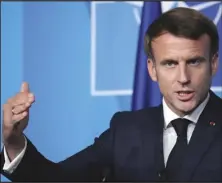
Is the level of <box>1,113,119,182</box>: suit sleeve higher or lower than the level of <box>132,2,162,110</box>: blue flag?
lower

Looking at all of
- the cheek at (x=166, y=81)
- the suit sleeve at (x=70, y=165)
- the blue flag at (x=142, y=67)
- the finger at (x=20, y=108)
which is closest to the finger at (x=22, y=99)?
the finger at (x=20, y=108)

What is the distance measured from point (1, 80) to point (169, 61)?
1.20m

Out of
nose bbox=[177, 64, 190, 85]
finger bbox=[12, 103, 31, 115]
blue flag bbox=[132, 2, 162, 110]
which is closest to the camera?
finger bbox=[12, 103, 31, 115]

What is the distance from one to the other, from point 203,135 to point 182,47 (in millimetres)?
252

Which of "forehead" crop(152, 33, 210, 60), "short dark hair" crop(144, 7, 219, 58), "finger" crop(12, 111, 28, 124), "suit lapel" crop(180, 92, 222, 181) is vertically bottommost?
"suit lapel" crop(180, 92, 222, 181)

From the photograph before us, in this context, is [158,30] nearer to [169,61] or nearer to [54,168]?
Result: [169,61]

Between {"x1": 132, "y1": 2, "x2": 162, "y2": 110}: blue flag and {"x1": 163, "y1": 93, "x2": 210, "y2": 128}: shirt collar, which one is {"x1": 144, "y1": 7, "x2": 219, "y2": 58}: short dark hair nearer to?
{"x1": 163, "y1": 93, "x2": 210, "y2": 128}: shirt collar

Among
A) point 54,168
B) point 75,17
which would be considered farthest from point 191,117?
point 75,17

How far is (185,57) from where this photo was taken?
4.09ft

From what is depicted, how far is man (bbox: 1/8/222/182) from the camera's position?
4.08ft

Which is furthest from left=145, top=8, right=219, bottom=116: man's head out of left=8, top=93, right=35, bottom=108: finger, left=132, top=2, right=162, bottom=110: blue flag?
left=132, top=2, right=162, bottom=110: blue flag

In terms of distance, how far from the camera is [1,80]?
226 cm

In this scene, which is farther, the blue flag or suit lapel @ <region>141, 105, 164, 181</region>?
the blue flag

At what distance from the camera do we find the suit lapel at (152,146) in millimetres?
1275
